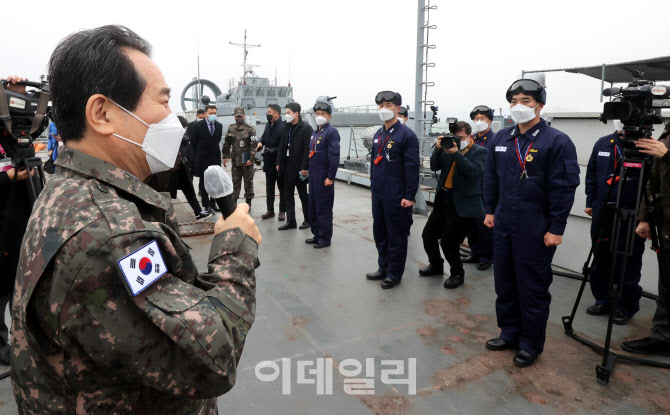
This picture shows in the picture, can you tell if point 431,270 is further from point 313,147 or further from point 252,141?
point 252,141

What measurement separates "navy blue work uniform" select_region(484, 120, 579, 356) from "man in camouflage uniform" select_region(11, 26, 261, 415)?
2233 mm

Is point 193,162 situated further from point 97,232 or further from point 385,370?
point 97,232

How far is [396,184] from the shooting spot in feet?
13.0

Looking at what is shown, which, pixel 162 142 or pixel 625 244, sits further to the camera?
pixel 625 244

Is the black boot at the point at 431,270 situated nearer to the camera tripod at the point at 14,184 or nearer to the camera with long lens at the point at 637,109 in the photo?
the camera with long lens at the point at 637,109

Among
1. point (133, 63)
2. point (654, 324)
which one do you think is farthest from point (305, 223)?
point (133, 63)

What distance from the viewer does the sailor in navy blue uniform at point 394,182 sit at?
389 cm

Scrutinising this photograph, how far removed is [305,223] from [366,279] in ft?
7.04

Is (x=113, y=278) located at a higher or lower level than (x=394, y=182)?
higher

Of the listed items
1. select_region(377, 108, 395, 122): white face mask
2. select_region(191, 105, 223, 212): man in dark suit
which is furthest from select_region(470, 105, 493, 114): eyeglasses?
select_region(191, 105, 223, 212): man in dark suit

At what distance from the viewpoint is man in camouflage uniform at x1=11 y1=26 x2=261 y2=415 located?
73 centimetres

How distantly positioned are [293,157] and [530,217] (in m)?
3.88

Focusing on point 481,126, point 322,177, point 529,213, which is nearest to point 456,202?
point 529,213

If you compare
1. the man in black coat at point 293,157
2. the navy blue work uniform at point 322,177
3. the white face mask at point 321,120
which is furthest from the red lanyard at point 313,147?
the man in black coat at point 293,157
